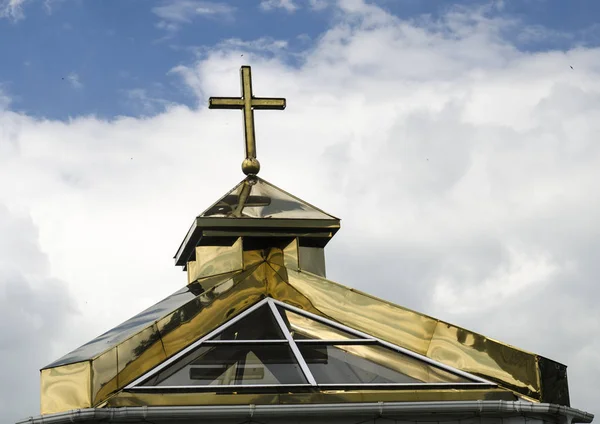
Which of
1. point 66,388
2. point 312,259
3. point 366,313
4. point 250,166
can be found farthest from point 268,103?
point 66,388

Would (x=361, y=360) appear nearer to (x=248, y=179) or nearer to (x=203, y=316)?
(x=203, y=316)

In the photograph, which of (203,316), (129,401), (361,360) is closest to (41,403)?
(129,401)

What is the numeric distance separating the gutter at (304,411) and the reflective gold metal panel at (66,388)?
10.8 inches

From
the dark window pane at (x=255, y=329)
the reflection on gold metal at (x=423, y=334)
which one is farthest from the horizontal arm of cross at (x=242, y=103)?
the dark window pane at (x=255, y=329)

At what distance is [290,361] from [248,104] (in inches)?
262

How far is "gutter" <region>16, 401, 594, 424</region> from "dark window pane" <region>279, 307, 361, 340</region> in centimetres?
194

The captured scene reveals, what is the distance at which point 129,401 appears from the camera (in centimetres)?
1609

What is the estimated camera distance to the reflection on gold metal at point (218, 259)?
20.1 metres

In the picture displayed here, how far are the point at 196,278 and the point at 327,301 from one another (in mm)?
3010

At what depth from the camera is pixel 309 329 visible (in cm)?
1828

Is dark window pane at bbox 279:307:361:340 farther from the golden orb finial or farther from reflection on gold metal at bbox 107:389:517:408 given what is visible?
the golden orb finial

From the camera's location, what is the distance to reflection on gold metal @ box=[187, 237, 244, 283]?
20078mm

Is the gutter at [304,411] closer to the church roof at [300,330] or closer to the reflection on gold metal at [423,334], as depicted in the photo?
the church roof at [300,330]

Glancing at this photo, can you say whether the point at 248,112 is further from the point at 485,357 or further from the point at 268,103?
the point at 485,357
